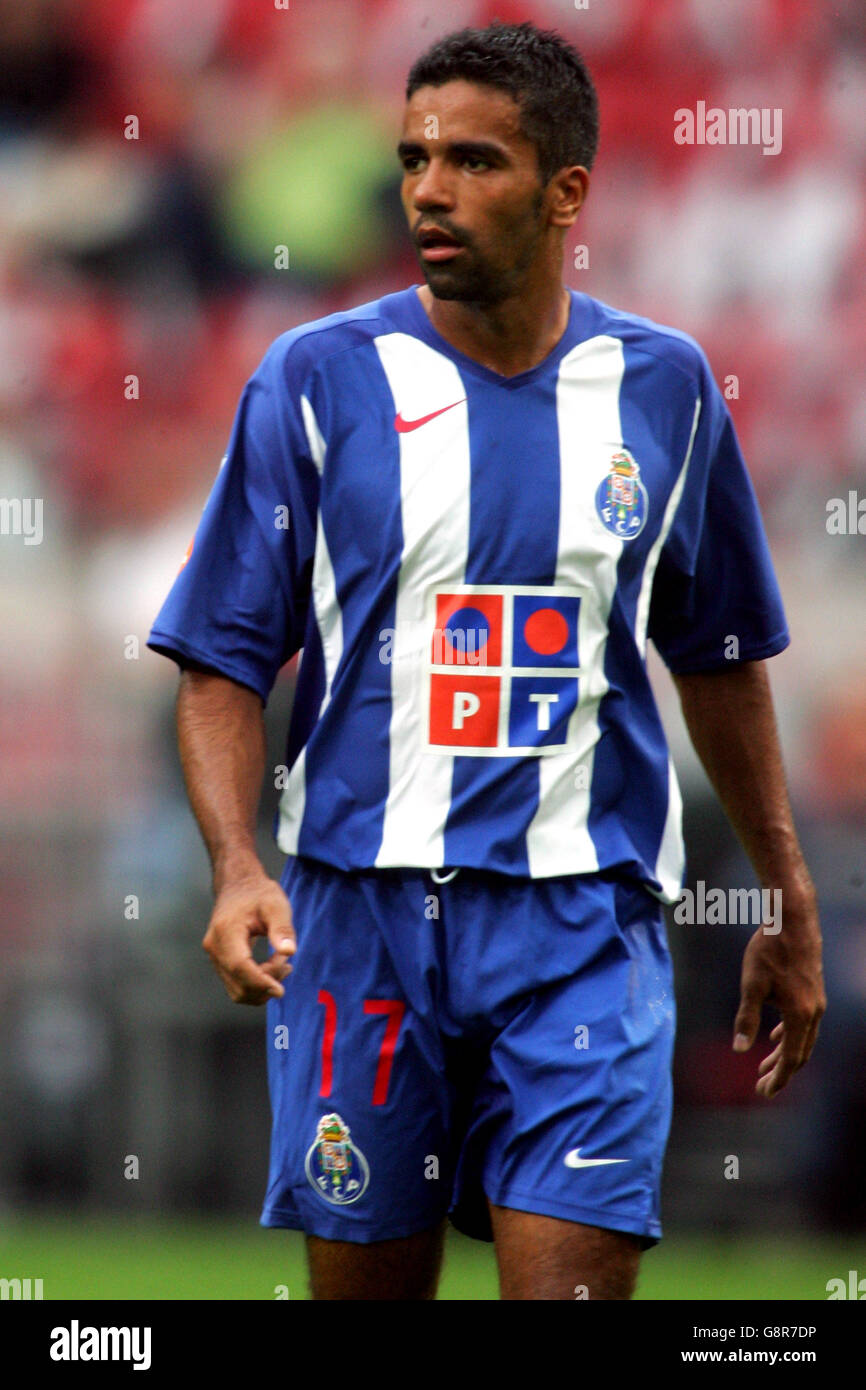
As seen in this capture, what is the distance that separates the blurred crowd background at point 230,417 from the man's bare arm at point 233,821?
8.25 ft

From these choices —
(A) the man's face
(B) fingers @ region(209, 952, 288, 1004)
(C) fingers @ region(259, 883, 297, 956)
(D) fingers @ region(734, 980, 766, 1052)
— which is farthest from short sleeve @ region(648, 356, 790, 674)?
(B) fingers @ region(209, 952, 288, 1004)

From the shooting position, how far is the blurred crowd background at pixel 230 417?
5.11m

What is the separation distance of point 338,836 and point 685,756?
287cm

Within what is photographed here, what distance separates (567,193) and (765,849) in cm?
97

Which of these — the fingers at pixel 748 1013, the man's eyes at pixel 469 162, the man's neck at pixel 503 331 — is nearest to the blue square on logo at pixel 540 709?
the man's neck at pixel 503 331

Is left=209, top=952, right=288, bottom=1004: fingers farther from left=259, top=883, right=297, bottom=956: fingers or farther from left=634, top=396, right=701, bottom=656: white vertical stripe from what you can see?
left=634, top=396, right=701, bottom=656: white vertical stripe

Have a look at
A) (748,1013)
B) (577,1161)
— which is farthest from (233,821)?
(748,1013)

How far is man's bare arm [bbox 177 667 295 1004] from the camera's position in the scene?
7.68ft

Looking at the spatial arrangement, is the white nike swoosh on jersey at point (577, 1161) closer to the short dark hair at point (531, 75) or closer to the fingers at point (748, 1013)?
the fingers at point (748, 1013)

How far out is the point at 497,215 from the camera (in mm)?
2645

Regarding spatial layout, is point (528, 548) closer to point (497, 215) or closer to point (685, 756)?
point (497, 215)

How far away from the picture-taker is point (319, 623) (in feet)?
8.86

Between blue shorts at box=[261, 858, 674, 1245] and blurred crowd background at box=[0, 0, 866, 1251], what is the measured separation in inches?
98.1
